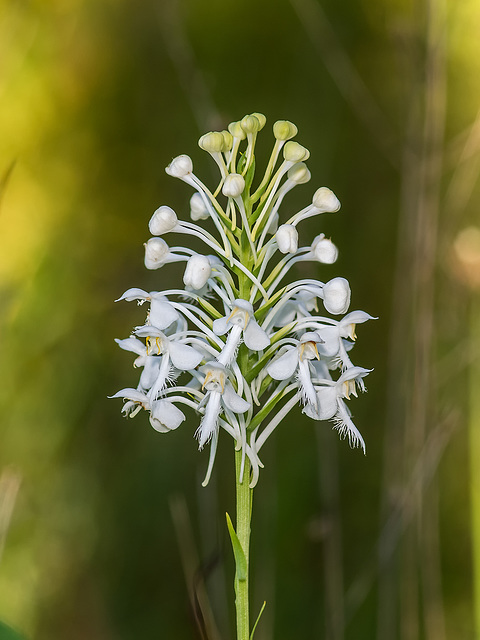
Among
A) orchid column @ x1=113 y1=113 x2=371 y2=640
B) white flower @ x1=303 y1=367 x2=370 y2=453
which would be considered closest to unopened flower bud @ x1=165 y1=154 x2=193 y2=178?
orchid column @ x1=113 y1=113 x2=371 y2=640

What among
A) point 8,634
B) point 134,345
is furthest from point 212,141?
point 8,634

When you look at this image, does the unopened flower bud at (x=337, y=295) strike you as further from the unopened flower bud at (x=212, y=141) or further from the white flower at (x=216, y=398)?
the unopened flower bud at (x=212, y=141)

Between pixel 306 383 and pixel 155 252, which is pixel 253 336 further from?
pixel 155 252

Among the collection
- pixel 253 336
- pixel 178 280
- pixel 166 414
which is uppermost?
pixel 178 280

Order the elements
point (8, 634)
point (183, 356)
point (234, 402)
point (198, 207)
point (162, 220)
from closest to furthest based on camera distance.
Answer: point (8, 634) → point (234, 402) → point (183, 356) → point (162, 220) → point (198, 207)

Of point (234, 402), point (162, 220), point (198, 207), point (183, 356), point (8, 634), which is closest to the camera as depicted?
point (8, 634)

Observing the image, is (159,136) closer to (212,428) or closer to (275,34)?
(275,34)

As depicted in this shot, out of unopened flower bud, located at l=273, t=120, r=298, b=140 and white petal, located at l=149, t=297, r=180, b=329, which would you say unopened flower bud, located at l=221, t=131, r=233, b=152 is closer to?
unopened flower bud, located at l=273, t=120, r=298, b=140

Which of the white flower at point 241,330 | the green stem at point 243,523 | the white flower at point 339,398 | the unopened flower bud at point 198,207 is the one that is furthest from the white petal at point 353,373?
the unopened flower bud at point 198,207
